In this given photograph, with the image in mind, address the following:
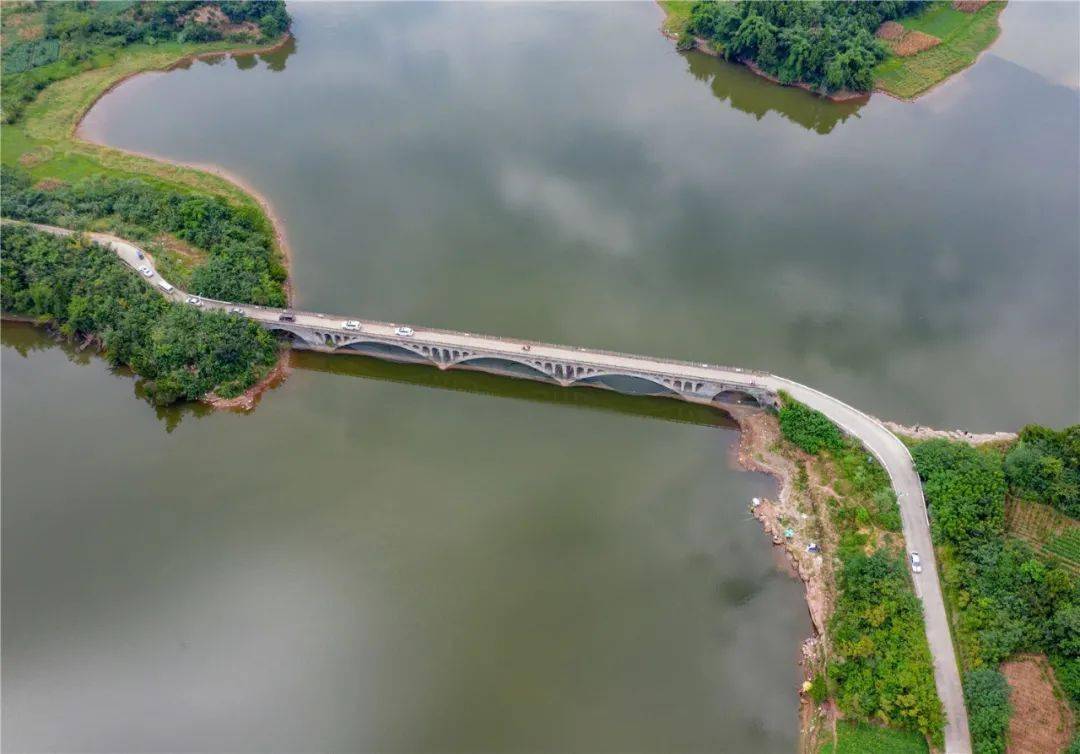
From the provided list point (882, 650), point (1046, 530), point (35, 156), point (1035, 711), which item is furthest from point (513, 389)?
point (35, 156)

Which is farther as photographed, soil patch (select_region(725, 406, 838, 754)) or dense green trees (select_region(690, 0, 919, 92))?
dense green trees (select_region(690, 0, 919, 92))

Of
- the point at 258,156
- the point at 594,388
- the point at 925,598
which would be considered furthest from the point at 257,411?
the point at 925,598

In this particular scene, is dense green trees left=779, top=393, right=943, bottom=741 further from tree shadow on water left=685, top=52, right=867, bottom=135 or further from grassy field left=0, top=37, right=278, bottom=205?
grassy field left=0, top=37, right=278, bottom=205

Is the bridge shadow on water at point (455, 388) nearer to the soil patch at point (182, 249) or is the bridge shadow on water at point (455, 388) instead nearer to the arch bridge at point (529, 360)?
the arch bridge at point (529, 360)

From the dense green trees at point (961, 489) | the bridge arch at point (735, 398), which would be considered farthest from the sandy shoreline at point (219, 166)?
the dense green trees at point (961, 489)

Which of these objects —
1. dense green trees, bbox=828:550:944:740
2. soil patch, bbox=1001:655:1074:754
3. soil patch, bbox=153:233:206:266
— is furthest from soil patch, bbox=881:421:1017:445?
soil patch, bbox=153:233:206:266

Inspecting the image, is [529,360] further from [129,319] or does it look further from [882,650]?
[129,319]

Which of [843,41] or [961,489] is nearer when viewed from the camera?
[961,489]
